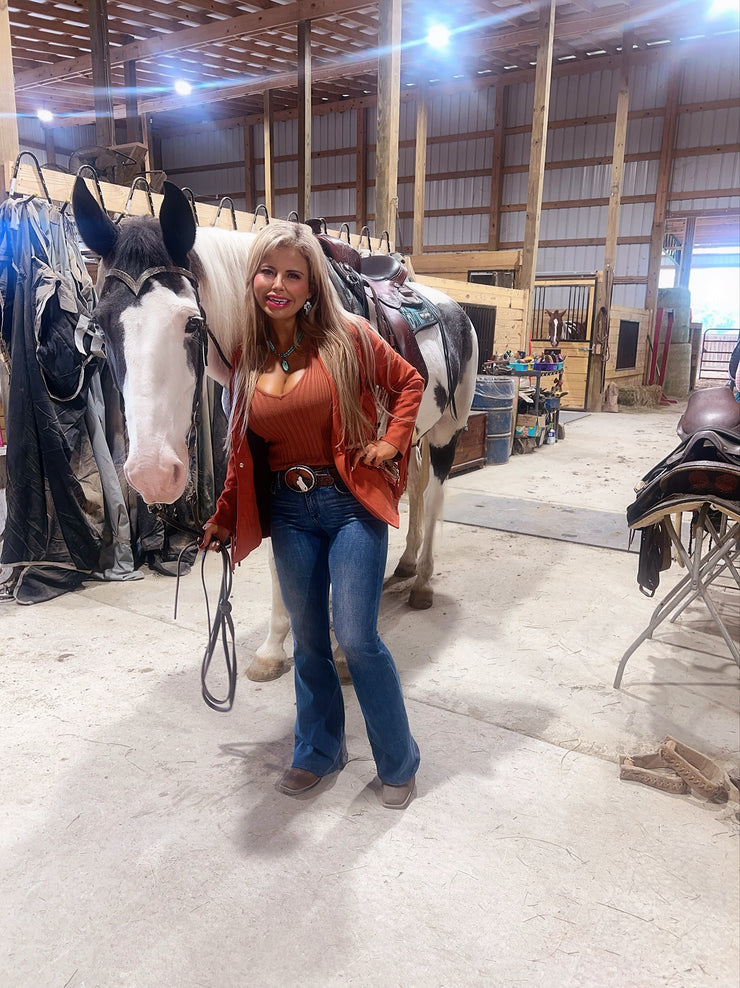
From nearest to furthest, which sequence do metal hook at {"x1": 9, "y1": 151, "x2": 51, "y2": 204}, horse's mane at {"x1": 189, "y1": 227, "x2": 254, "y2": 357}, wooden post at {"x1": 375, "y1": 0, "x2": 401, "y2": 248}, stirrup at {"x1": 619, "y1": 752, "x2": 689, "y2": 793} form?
horse's mane at {"x1": 189, "y1": 227, "x2": 254, "y2": 357} → stirrup at {"x1": 619, "y1": 752, "x2": 689, "y2": 793} → metal hook at {"x1": 9, "y1": 151, "x2": 51, "y2": 204} → wooden post at {"x1": 375, "y1": 0, "x2": 401, "y2": 248}

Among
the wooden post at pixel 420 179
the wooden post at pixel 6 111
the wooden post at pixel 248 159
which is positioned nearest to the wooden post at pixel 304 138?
the wooden post at pixel 420 179

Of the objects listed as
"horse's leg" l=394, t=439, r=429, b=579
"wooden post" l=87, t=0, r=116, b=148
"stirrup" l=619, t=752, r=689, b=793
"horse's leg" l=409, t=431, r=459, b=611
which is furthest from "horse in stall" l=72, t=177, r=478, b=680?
"wooden post" l=87, t=0, r=116, b=148

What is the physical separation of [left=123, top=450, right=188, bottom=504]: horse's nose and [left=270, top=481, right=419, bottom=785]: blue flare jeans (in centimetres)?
28

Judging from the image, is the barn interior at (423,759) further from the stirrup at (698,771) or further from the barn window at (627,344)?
the barn window at (627,344)

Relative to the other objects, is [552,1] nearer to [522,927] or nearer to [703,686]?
[703,686]

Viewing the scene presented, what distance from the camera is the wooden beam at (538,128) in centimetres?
821

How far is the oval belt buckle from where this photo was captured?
70.2 inches

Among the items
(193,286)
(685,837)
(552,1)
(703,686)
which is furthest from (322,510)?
(552,1)

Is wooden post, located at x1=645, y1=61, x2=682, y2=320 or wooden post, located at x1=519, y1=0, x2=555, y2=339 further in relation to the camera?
wooden post, located at x1=645, y1=61, x2=682, y2=320

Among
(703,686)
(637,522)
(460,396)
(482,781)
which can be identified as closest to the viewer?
(482,781)

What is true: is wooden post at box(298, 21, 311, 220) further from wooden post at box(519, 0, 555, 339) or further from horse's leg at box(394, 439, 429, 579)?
horse's leg at box(394, 439, 429, 579)

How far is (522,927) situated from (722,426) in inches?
88.3

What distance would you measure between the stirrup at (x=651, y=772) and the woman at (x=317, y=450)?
82cm

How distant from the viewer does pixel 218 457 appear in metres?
4.30
